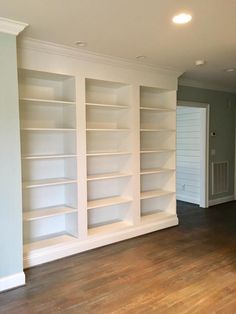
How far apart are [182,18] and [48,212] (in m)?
2.56

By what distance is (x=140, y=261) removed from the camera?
3.26 meters

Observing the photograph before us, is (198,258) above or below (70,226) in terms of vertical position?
below

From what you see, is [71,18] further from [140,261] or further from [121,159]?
[140,261]

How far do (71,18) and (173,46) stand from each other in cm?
130

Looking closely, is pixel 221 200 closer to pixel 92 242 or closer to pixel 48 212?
pixel 92 242

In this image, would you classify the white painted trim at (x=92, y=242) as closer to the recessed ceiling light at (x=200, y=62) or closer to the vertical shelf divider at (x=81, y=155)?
the vertical shelf divider at (x=81, y=155)

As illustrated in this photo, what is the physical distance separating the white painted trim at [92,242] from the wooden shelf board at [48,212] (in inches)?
15.5

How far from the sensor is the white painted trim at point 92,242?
318 cm

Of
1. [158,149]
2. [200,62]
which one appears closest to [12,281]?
[158,149]

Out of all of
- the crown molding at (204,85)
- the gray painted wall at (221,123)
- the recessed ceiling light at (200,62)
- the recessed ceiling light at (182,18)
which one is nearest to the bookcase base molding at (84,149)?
the recessed ceiling light at (200,62)

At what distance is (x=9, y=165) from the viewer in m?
2.63

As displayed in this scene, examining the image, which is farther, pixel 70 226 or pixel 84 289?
pixel 70 226

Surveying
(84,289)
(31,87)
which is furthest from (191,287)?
(31,87)

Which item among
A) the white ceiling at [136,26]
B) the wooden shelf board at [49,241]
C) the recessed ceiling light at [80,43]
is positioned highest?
the recessed ceiling light at [80,43]
